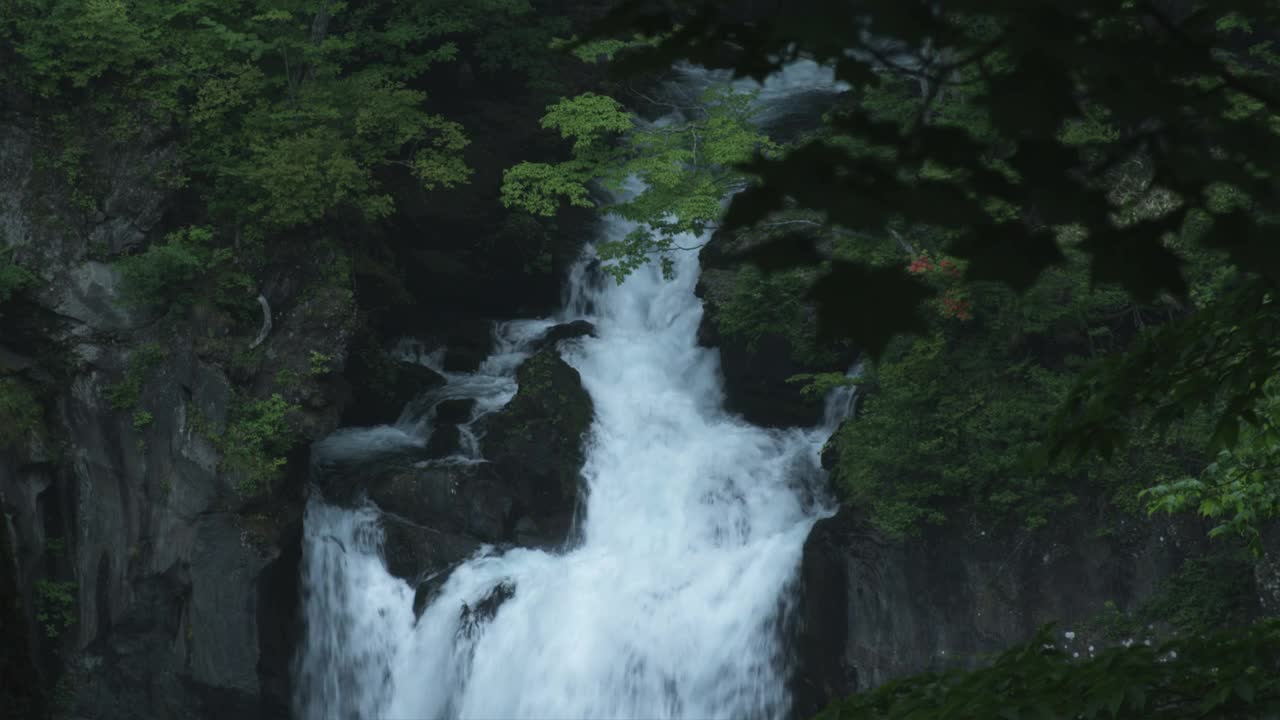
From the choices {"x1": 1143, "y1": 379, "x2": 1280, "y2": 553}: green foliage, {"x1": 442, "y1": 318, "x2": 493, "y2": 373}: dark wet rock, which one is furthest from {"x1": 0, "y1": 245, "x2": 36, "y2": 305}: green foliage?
{"x1": 1143, "y1": 379, "x2": 1280, "y2": 553}: green foliage

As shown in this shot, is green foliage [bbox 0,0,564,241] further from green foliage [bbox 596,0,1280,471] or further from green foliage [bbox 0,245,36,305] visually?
green foliage [bbox 596,0,1280,471]

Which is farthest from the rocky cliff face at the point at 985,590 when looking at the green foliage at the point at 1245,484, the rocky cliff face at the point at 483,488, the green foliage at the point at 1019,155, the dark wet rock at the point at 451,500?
Result: the green foliage at the point at 1019,155

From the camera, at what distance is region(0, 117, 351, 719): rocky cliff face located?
46.1 feet

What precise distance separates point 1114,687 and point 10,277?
14.0 m

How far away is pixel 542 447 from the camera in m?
14.9

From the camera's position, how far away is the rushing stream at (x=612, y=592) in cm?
1334

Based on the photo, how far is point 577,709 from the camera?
1339cm

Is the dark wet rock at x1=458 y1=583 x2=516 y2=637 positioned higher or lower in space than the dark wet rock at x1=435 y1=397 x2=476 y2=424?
lower

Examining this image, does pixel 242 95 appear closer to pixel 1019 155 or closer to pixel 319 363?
pixel 319 363

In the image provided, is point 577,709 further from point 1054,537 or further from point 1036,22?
point 1036,22

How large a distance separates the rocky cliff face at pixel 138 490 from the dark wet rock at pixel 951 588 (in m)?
6.06

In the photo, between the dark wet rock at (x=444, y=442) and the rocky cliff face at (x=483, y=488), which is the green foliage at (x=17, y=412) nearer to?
the rocky cliff face at (x=483, y=488)

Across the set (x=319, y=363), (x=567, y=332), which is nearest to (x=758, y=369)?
(x=567, y=332)

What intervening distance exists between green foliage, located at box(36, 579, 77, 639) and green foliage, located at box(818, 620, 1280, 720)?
13.0 meters
